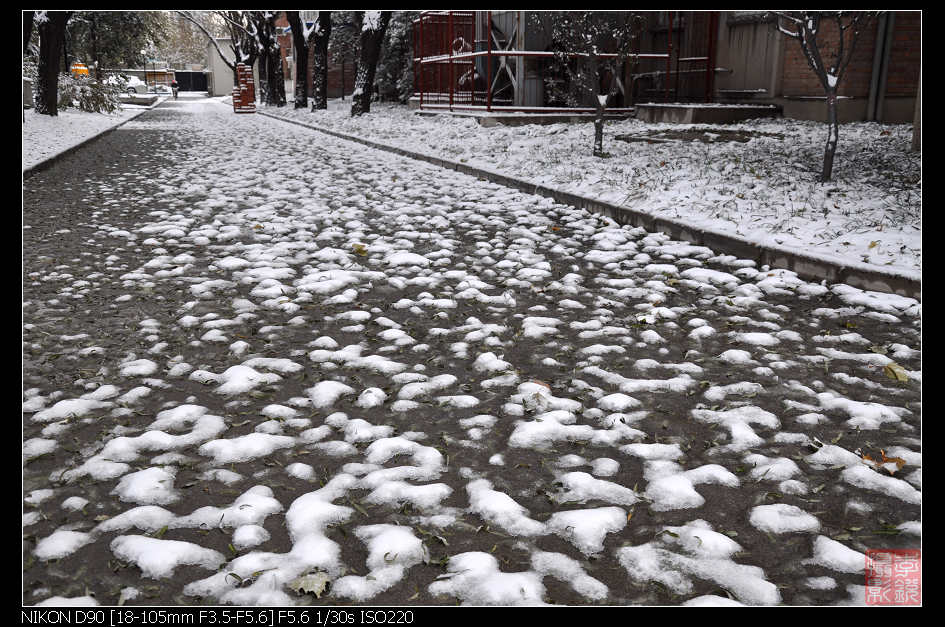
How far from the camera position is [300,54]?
30.0 meters

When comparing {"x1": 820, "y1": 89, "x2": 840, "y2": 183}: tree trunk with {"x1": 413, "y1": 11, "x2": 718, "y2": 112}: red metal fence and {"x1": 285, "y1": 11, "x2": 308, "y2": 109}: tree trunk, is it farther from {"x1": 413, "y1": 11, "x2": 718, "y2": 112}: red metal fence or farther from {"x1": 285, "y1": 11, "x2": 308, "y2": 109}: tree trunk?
{"x1": 285, "y1": 11, "x2": 308, "y2": 109}: tree trunk

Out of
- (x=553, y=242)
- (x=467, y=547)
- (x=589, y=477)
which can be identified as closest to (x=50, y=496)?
(x=467, y=547)

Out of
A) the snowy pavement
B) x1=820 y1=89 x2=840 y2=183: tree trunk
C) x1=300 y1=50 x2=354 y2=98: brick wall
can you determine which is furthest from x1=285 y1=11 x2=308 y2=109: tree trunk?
the snowy pavement

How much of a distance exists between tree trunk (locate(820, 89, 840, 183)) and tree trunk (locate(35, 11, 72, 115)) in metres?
20.4

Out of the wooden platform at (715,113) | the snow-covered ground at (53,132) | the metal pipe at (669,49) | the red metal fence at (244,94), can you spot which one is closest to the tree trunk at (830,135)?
the wooden platform at (715,113)

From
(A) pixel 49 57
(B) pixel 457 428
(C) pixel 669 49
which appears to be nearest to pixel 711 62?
(C) pixel 669 49

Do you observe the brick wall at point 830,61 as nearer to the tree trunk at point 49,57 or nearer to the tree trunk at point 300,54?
the tree trunk at point 49,57

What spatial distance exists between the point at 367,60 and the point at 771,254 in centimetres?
2068

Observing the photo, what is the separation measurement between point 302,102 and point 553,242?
92.6 ft

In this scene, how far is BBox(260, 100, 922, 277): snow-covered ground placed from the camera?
614cm

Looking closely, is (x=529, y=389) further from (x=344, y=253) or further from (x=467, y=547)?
(x=344, y=253)

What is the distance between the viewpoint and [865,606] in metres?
2.04

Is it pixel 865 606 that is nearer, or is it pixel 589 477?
pixel 865 606

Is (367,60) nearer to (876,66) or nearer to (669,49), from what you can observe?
(669,49)
